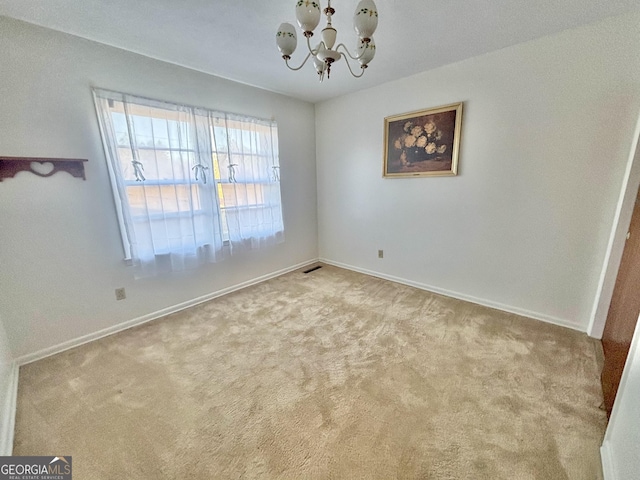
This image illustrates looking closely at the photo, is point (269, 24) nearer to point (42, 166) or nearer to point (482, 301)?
point (42, 166)

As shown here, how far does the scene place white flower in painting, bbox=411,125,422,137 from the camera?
108 inches

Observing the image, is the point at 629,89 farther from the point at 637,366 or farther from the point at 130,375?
the point at 130,375

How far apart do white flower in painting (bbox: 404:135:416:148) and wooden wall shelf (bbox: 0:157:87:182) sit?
117 inches

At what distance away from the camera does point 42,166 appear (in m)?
1.85

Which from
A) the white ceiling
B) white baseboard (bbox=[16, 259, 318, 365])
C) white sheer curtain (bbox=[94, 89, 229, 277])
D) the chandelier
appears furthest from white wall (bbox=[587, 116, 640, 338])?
white sheer curtain (bbox=[94, 89, 229, 277])

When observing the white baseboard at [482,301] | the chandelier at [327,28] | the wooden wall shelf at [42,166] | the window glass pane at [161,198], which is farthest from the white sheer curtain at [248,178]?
the chandelier at [327,28]

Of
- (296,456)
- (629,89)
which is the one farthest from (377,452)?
(629,89)

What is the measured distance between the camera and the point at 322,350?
1.98m

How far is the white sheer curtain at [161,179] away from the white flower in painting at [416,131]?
214cm

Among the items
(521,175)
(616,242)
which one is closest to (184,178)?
(521,175)

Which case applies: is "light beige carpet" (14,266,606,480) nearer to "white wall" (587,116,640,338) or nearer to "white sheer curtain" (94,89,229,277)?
"white wall" (587,116,640,338)

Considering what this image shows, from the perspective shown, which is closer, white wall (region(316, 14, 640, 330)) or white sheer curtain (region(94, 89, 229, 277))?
white wall (region(316, 14, 640, 330))

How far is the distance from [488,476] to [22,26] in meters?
3.70
